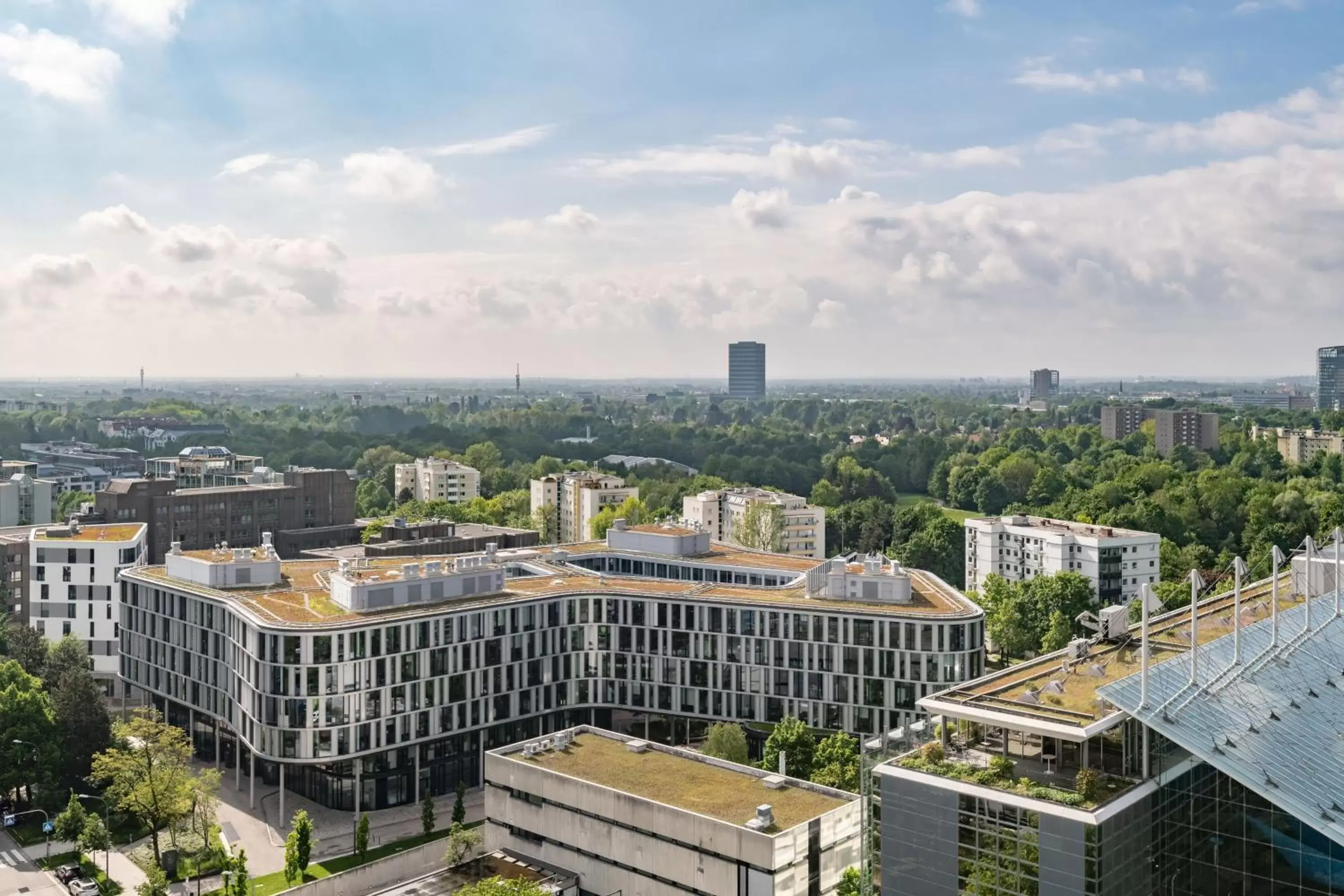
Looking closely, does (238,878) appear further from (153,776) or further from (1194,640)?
(1194,640)

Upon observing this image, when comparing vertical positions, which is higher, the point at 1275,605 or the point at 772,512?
the point at 1275,605

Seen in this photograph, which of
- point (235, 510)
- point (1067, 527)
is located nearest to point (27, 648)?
point (235, 510)

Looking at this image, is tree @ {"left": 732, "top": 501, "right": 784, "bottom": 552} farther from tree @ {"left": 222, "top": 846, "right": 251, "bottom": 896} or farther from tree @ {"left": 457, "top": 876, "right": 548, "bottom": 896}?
tree @ {"left": 457, "top": 876, "right": 548, "bottom": 896}

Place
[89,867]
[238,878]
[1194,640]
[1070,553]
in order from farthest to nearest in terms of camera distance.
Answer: [1070,553] < [89,867] < [238,878] < [1194,640]

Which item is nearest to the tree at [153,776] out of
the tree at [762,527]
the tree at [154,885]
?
the tree at [154,885]

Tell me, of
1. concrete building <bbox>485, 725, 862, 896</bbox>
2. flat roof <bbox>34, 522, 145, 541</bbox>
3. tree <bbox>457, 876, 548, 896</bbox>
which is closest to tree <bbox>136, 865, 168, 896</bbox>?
concrete building <bbox>485, 725, 862, 896</bbox>

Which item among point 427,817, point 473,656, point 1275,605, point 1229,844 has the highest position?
point 1275,605

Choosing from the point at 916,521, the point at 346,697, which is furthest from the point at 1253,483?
the point at 346,697
